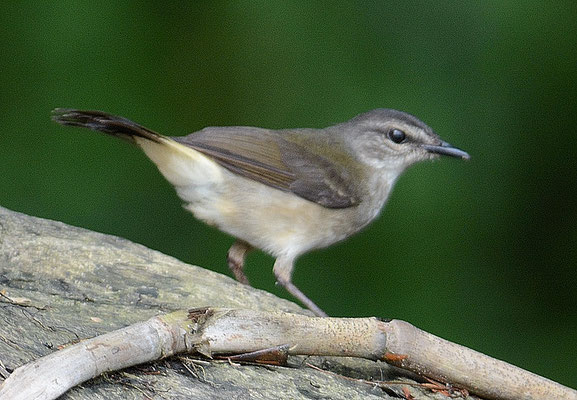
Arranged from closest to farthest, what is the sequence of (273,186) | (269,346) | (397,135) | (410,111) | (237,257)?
(269,346) → (273,186) → (237,257) → (397,135) → (410,111)

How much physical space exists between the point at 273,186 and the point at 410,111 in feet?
4.74

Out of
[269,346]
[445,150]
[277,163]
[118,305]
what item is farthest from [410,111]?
[269,346]

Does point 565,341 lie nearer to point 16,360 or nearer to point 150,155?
point 150,155

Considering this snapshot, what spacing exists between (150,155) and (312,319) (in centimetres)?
206

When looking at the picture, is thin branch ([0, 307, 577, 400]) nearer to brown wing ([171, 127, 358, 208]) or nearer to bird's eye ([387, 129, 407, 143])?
brown wing ([171, 127, 358, 208])

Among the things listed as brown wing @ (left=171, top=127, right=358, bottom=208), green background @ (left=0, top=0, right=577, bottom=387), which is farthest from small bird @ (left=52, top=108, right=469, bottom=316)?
green background @ (left=0, top=0, right=577, bottom=387)

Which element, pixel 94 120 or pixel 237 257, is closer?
pixel 94 120

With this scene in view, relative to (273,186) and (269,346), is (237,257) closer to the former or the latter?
(273,186)

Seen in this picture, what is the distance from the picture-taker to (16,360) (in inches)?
91.0

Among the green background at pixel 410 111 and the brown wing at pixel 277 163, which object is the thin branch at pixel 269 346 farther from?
the green background at pixel 410 111

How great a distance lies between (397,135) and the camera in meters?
5.54

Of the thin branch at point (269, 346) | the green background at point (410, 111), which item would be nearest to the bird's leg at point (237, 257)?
the green background at point (410, 111)

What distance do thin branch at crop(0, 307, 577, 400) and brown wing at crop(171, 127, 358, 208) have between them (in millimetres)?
1939

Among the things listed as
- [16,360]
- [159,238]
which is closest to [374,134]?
[159,238]
